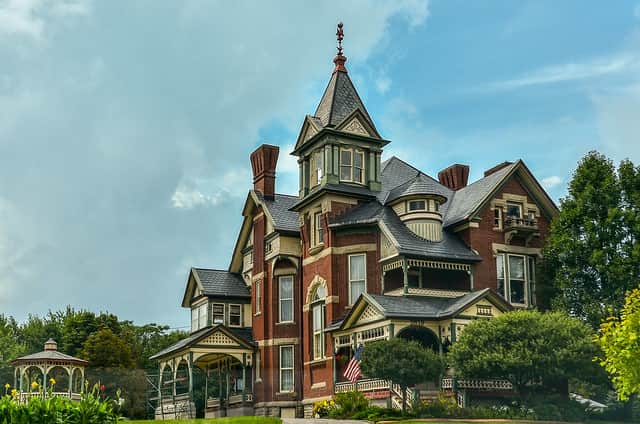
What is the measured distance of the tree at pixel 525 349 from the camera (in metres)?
31.3

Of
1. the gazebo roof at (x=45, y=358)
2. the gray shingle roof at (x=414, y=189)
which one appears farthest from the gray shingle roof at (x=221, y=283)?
the gray shingle roof at (x=414, y=189)

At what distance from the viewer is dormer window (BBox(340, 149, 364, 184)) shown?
43.9 m

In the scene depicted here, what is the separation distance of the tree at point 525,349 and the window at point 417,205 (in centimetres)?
931

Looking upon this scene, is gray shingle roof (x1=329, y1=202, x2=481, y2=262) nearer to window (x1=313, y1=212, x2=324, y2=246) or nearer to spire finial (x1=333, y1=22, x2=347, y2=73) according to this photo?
window (x1=313, y1=212, x2=324, y2=246)

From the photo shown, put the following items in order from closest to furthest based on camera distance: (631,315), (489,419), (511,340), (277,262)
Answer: (631,315), (489,419), (511,340), (277,262)

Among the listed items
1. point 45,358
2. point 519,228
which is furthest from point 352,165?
point 45,358

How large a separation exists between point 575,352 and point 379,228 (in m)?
12.1

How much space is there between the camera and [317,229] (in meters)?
43.7

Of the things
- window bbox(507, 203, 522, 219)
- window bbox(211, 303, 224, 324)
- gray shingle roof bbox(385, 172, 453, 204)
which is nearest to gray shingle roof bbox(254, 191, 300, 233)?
gray shingle roof bbox(385, 172, 453, 204)

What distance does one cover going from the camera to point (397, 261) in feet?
127

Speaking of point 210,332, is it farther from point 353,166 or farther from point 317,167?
point 353,166

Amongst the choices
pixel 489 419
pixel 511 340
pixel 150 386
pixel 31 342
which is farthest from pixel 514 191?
pixel 31 342

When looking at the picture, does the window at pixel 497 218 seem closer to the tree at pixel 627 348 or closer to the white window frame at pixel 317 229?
the white window frame at pixel 317 229

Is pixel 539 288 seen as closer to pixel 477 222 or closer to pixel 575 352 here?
pixel 477 222
